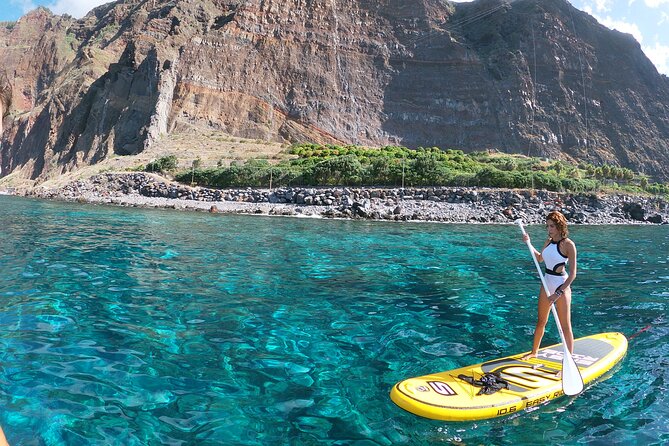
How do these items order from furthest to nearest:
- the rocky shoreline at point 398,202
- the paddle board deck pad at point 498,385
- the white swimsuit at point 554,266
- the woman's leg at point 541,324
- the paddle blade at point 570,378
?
the rocky shoreline at point 398,202
the woman's leg at point 541,324
the white swimsuit at point 554,266
the paddle blade at point 570,378
the paddle board deck pad at point 498,385

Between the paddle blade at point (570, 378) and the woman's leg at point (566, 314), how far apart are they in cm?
71

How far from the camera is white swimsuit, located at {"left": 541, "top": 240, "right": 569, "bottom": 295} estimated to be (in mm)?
6359

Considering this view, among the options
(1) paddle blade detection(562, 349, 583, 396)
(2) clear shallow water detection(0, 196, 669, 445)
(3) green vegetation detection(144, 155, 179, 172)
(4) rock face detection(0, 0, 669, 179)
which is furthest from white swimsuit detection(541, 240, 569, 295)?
(4) rock face detection(0, 0, 669, 179)

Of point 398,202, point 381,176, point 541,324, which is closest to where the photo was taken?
point 541,324

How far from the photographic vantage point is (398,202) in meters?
36.1

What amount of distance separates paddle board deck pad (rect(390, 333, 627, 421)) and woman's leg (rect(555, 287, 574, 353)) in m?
0.26

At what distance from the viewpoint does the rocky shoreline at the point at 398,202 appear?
32.8 meters

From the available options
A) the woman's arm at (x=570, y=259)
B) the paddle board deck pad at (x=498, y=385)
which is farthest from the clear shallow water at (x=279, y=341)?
the woman's arm at (x=570, y=259)

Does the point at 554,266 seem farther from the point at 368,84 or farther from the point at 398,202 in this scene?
the point at 368,84

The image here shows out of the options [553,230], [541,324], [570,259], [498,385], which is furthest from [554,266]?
[498,385]

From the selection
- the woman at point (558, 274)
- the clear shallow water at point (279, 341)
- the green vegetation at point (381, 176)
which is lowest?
the clear shallow water at point (279, 341)

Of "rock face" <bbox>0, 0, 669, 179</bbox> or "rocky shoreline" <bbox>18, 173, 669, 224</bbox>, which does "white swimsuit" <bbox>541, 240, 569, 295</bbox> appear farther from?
"rock face" <bbox>0, 0, 669, 179</bbox>

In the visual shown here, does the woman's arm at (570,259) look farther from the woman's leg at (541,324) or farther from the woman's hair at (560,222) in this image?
the woman's leg at (541,324)

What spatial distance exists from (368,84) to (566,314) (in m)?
78.7
